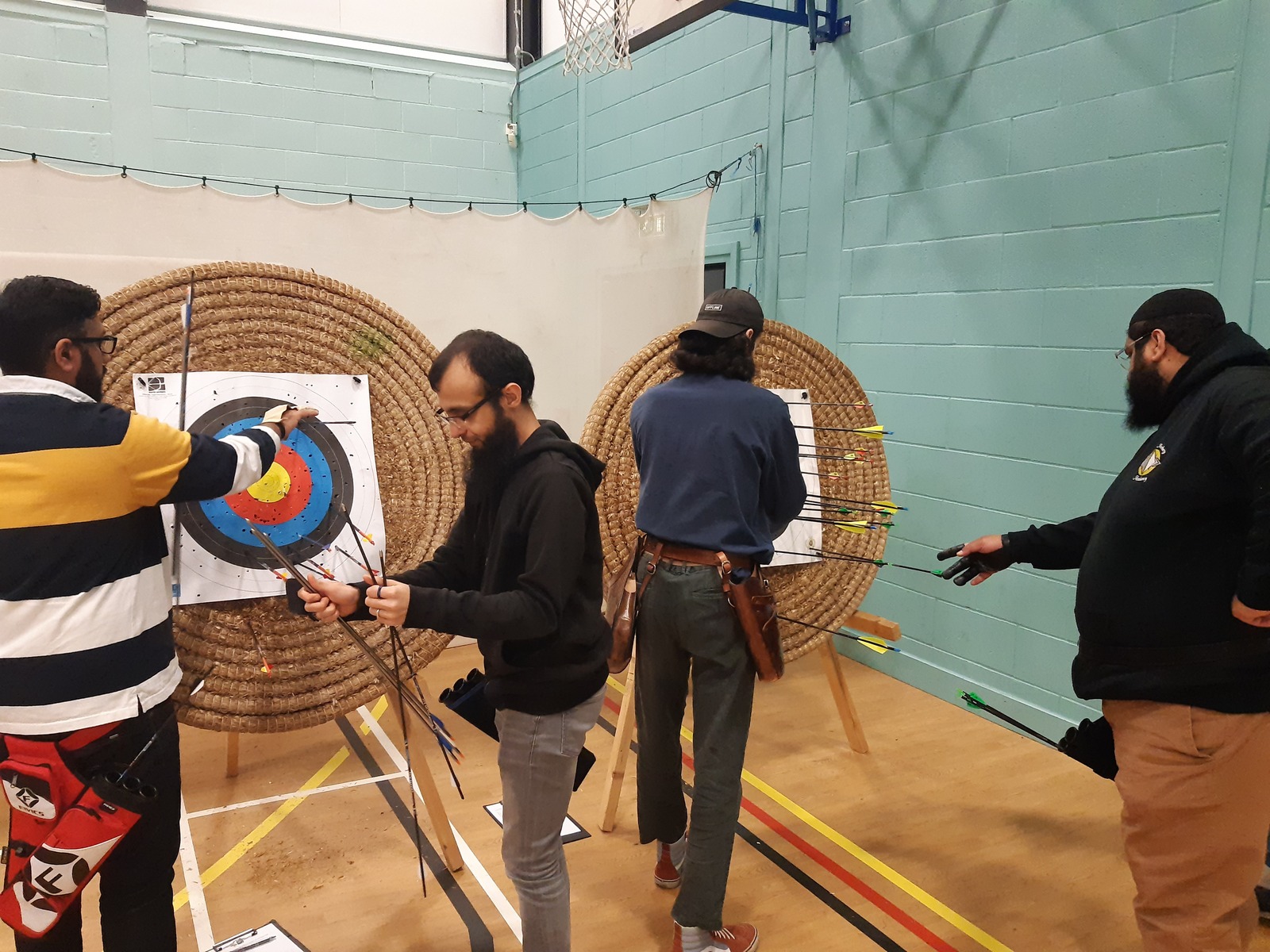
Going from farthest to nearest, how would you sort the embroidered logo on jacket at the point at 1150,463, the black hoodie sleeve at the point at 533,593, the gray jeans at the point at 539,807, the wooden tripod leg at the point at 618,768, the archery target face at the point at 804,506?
the archery target face at the point at 804,506, the wooden tripod leg at the point at 618,768, the embroidered logo on jacket at the point at 1150,463, the gray jeans at the point at 539,807, the black hoodie sleeve at the point at 533,593

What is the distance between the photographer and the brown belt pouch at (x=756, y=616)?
173 centimetres

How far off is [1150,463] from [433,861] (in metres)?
1.75

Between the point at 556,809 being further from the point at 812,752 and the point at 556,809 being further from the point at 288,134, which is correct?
the point at 288,134

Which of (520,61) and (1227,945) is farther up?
(520,61)

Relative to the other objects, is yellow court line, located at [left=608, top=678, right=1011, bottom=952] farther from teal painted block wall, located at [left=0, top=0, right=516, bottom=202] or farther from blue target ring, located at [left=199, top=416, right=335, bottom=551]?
teal painted block wall, located at [left=0, top=0, right=516, bottom=202]

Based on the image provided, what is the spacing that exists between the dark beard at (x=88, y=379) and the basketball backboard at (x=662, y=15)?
2.23m

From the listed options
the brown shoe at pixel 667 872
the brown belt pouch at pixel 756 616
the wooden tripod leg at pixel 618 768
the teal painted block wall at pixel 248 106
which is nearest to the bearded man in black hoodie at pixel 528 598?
the brown belt pouch at pixel 756 616

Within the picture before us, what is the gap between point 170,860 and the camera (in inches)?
58.7

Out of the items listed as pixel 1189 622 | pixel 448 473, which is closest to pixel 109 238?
pixel 448 473

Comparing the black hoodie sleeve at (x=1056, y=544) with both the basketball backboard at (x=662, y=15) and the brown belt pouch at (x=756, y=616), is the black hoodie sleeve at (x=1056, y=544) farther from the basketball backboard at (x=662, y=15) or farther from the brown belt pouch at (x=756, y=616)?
the basketball backboard at (x=662, y=15)

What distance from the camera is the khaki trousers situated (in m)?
1.41

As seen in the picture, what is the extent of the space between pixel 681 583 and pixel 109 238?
217cm

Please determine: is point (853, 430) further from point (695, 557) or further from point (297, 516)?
A: point (297, 516)

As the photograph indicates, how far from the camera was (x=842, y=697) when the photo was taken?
8.59 ft
